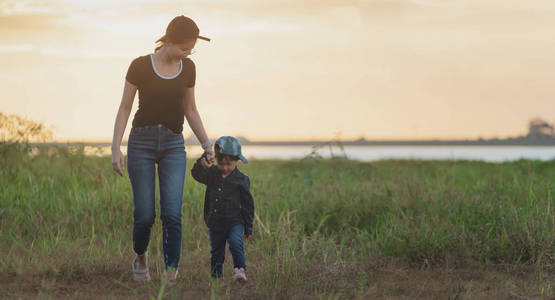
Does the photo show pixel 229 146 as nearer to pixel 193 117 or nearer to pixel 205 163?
pixel 205 163

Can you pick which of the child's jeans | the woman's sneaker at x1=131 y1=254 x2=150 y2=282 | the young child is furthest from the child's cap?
the woman's sneaker at x1=131 y1=254 x2=150 y2=282

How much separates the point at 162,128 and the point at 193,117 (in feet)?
1.45

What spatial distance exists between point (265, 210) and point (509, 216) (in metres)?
3.16

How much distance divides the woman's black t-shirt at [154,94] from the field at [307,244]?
1.43 metres

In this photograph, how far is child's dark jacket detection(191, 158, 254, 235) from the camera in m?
4.77

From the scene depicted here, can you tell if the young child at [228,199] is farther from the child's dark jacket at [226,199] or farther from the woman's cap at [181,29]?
the woman's cap at [181,29]

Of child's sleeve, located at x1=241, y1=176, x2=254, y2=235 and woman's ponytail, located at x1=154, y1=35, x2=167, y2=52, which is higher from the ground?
woman's ponytail, located at x1=154, y1=35, x2=167, y2=52

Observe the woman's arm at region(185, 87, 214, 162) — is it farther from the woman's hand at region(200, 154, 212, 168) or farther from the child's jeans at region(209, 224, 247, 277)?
the child's jeans at region(209, 224, 247, 277)

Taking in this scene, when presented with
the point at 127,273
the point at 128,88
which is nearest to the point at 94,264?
the point at 127,273

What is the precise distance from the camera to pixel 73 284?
5.24 m

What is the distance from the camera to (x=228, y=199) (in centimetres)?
477

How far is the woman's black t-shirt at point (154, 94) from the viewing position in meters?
4.72

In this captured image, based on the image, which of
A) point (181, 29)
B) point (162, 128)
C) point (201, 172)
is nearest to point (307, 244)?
point (201, 172)

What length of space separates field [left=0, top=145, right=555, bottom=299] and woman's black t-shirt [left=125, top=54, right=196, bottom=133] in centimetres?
143
